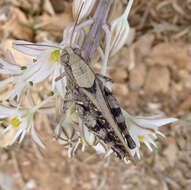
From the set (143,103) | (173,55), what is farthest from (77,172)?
(173,55)

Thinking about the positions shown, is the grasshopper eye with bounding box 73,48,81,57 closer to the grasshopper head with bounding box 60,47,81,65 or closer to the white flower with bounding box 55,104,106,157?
the grasshopper head with bounding box 60,47,81,65

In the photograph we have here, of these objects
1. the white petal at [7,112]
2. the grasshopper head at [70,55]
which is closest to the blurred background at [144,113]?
the white petal at [7,112]

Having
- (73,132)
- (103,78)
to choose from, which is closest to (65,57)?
(103,78)

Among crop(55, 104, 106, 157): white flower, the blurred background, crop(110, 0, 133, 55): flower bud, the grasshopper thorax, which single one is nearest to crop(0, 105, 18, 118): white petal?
crop(55, 104, 106, 157): white flower

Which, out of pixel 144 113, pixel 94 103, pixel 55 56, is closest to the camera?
pixel 94 103

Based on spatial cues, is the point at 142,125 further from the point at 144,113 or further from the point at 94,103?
the point at 144,113

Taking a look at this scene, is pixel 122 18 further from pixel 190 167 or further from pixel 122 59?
pixel 190 167

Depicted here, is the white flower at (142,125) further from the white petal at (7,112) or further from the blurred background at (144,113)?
the blurred background at (144,113)

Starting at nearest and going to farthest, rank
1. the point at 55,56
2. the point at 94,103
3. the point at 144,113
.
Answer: the point at 94,103
the point at 55,56
the point at 144,113
